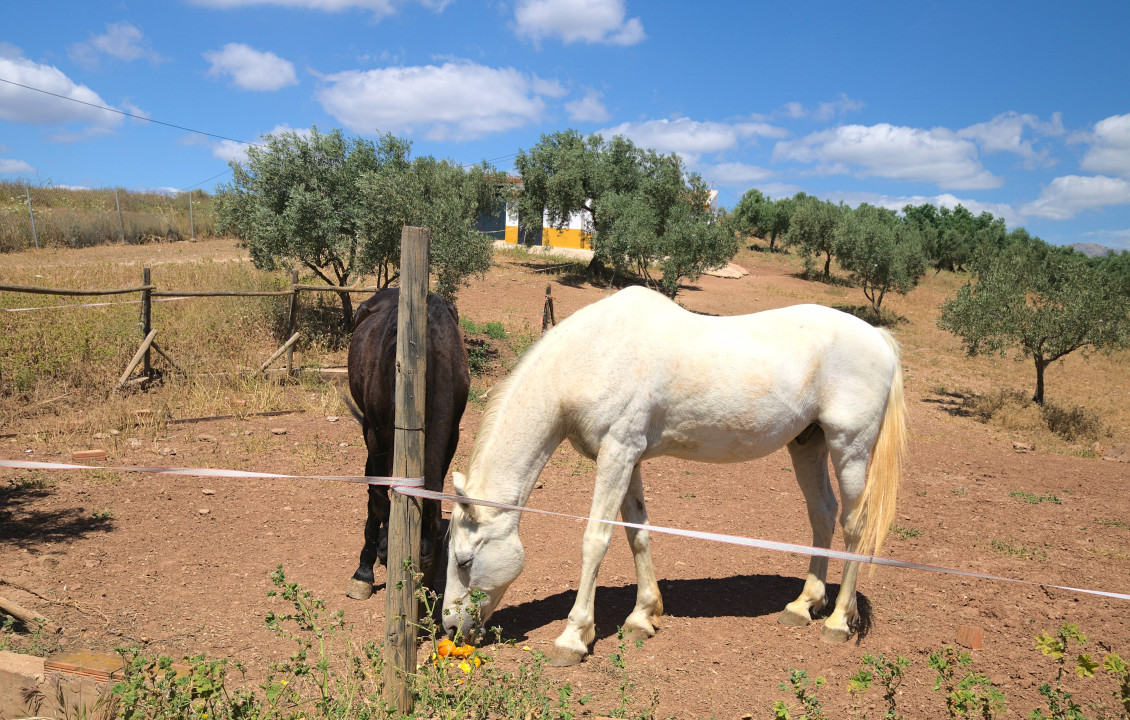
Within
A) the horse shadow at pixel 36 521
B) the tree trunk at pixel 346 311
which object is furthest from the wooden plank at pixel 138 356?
the tree trunk at pixel 346 311

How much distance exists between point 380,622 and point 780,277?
1403 inches

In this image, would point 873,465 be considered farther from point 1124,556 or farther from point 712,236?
point 712,236

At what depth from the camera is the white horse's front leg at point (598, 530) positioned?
13.0 feet

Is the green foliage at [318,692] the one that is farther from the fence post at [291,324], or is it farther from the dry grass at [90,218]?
the dry grass at [90,218]

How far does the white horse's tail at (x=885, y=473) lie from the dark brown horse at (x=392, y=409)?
289cm

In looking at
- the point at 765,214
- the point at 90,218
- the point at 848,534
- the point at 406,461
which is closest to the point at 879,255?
the point at 848,534

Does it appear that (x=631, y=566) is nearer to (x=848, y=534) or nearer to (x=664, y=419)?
(x=848, y=534)

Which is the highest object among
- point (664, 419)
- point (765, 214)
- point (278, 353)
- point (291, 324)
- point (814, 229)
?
point (765, 214)

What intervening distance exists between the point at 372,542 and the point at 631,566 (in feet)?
6.91

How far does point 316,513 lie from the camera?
612cm

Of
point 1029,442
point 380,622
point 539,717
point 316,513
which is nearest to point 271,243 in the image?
point 316,513

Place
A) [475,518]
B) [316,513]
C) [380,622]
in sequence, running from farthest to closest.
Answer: [316,513]
[380,622]
[475,518]

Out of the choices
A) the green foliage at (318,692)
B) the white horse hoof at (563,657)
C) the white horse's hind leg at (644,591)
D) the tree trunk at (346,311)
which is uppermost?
the tree trunk at (346,311)

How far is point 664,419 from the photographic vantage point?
415 cm
